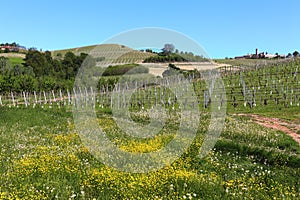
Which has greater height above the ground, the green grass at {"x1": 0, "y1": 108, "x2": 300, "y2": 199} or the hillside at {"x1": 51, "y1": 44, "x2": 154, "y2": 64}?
the hillside at {"x1": 51, "y1": 44, "x2": 154, "y2": 64}

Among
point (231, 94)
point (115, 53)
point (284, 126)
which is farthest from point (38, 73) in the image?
point (284, 126)

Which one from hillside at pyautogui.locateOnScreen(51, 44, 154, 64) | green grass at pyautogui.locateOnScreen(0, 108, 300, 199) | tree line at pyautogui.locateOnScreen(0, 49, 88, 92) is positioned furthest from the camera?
tree line at pyautogui.locateOnScreen(0, 49, 88, 92)

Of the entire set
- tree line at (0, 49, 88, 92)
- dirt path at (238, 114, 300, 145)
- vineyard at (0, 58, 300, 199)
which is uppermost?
tree line at (0, 49, 88, 92)

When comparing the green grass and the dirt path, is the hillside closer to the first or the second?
the green grass

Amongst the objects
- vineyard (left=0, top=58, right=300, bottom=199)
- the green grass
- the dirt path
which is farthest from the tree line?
the green grass

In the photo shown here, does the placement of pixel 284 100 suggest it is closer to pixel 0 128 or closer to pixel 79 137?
pixel 79 137

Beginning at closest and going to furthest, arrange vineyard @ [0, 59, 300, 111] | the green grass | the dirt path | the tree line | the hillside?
the green grass < the hillside < the dirt path < vineyard @ [0, 59, 300, 111] < the tree line

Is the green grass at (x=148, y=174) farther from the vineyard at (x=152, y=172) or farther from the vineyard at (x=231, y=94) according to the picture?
the vineyard at (x=231, y=94)

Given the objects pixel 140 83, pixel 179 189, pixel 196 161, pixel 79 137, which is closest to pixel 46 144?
pixel 79 137

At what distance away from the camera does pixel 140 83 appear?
170 feet

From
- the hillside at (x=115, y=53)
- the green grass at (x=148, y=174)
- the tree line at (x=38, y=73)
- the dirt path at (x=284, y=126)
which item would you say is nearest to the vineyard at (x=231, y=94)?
the dirt path at (x=284, y=126)

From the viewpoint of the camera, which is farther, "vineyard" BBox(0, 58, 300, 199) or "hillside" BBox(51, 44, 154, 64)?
"hillside" BBox(51, 44, 154, 64)

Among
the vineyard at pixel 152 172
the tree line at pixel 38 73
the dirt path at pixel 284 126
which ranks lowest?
the dirt path at pixel 284 126

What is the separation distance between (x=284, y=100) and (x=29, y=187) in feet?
121
